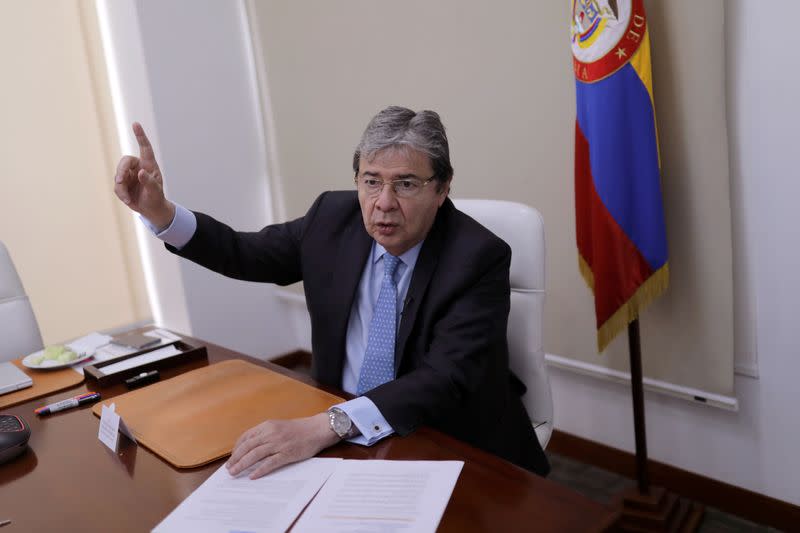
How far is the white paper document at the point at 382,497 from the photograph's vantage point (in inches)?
35.6

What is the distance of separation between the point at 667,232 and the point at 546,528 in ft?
5.01

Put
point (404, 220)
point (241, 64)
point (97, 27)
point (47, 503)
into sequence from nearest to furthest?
point (47, 503)
point (404, 220)
point (97, 27)
point (241, 64)

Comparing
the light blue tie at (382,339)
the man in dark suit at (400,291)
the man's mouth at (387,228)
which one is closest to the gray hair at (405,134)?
the man in dark suit at (400,291)

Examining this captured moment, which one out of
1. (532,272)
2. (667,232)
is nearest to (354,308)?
(532,272)

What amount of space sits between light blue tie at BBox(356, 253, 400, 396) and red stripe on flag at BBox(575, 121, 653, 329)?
0.82 metres

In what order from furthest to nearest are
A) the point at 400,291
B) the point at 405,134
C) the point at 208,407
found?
the point at 400,291
the point at 405,134
the point at 208,407

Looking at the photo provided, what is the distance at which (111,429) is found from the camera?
48.3 inches

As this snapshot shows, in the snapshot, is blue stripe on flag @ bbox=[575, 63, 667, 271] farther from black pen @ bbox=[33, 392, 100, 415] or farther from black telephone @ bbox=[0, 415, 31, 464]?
black telephone @ bbox=[0, 415, 31, 464]

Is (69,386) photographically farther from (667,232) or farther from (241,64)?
(241,64)

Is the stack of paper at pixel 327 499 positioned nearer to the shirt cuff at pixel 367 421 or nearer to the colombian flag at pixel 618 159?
the shirt cuff at pixel 367 421

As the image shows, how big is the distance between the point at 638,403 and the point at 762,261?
23.1 inches

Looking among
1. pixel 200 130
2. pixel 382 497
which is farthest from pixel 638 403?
pixel 200 130

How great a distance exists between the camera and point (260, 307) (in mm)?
3926

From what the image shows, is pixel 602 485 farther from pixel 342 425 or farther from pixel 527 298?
pixel 342 425
